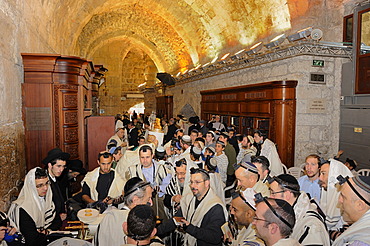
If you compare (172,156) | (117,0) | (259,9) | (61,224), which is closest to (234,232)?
(61,224)

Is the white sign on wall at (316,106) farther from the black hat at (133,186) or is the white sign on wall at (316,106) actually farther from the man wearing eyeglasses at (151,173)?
the black hat at (133,186)

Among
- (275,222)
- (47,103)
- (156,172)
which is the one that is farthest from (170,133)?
(275,222)

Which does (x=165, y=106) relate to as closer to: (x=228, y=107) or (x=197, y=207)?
(x=228, y=107)

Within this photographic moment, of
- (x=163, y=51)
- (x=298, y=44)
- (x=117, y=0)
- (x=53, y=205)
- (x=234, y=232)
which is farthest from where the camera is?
(x=163, y=51)

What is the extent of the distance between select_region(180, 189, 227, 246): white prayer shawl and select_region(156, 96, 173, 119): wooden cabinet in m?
16.4

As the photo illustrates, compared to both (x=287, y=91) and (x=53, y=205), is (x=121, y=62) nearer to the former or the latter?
(x=287, y=91)

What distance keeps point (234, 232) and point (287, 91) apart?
5970mm

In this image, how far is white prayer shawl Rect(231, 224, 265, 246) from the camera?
2.60 m

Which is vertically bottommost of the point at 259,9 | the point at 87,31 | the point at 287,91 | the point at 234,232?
the point at 234,232

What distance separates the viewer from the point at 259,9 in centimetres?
1082

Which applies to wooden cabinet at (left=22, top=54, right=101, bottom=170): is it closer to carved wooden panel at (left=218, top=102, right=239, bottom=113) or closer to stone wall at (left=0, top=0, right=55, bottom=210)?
stone wall at (left=0, top=0, right=55, bottom=210)

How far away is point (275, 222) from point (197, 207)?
1.34m

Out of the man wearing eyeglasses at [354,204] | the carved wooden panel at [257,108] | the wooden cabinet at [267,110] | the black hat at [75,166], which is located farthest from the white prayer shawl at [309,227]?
the carved wooden panel at [257,108]

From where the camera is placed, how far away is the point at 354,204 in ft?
7.71
